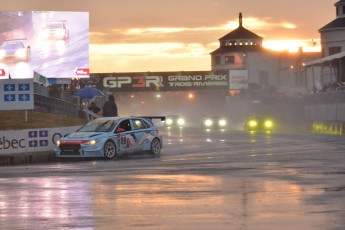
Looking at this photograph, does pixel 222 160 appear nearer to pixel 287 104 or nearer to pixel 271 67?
pixel 287 104

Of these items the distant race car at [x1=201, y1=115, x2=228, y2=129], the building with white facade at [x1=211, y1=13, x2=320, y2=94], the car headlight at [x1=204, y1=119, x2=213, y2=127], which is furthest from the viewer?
the building with white facade at [x1=211, y1=13, x2=320, y2=94]

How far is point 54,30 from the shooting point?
69.8 m

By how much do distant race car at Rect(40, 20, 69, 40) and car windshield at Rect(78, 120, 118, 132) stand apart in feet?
134

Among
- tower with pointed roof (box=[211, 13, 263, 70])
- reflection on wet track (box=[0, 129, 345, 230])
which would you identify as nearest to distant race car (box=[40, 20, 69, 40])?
reflection on wet track (box=[0, 129, 345, 230])

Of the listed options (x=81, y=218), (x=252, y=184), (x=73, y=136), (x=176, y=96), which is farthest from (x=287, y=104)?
(x=176, y=96)

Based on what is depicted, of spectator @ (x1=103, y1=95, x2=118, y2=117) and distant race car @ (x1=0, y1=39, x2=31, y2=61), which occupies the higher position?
distant race car @ (x1=0, y1=39, x2=31, y2=61)

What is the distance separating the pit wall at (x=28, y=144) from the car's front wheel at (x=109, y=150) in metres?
2.86

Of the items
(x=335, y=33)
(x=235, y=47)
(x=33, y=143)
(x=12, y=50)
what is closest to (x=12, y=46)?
(x=12, y=50)

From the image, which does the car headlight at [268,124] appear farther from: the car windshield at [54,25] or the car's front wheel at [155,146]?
the car's front wheel at [155,146]

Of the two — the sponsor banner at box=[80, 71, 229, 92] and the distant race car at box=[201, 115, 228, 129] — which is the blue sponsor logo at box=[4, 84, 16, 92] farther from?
the sponsor banner at box=[80, 71, 229, 92]

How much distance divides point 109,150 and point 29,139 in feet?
11.6

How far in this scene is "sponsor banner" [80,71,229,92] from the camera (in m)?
110

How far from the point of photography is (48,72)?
69438mm

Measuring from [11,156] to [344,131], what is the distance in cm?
2714
